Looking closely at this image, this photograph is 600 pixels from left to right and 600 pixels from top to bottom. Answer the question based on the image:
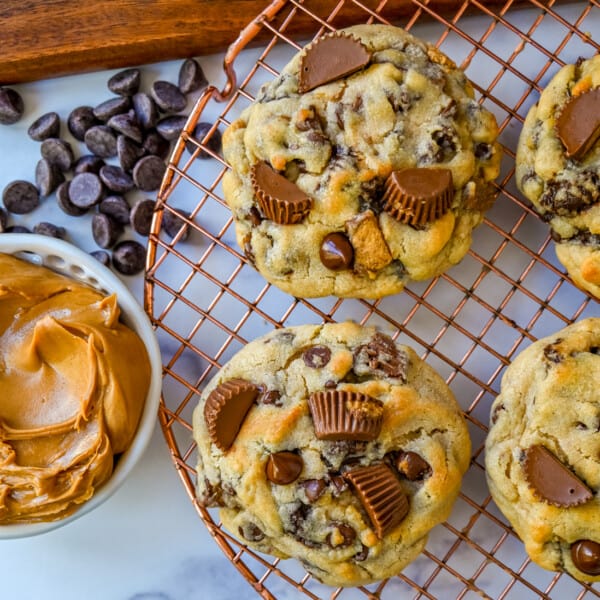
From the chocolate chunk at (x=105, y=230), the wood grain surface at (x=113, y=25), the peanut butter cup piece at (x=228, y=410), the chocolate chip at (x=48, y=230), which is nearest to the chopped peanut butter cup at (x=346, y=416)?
the peanut butter cup piece at (x=228, y=410)

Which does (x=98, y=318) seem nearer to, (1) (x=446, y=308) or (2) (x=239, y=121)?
(2) (x=239, y=121)

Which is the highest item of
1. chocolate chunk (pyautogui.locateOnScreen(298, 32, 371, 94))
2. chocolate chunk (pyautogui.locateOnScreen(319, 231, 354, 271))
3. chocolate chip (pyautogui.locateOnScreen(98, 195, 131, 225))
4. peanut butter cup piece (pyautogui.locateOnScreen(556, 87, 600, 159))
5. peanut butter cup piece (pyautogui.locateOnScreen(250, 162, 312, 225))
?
peanut butter cup piece (pyautogui.locateOnScreen(556, 87, 600, 159))

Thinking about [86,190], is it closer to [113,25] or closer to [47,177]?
[47,177]

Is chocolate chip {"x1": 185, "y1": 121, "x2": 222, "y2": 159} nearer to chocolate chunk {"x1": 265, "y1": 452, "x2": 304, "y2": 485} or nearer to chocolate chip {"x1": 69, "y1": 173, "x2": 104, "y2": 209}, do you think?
chocolate chip {"x1": 69, "y1": 173, "x2": 104, "y2": 209}

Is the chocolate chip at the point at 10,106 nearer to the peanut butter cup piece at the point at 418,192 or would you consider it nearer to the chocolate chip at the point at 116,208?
the chocolate chip at the point at 116,208

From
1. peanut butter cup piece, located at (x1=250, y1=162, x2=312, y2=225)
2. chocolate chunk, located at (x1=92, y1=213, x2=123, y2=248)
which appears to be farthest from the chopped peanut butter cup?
chocolate chunk, located at (x1=92, y1=213, x2=123, y2=248)

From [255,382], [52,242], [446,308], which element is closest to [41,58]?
[52,242]

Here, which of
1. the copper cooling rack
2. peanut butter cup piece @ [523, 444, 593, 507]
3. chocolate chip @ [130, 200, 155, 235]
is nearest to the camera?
peanut butter cup piece @ [523, 444, 593, 507]
